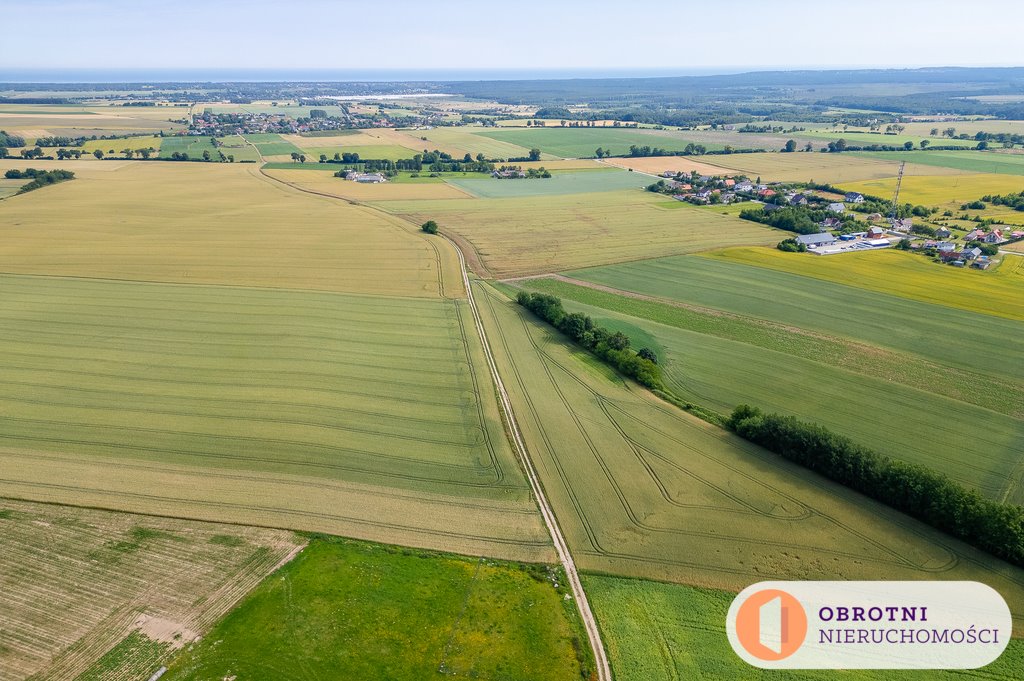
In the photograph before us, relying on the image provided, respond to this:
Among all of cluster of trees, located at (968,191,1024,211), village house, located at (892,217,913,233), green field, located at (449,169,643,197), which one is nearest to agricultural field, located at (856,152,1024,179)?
cluster of trees, located at (968,191,1024,211)

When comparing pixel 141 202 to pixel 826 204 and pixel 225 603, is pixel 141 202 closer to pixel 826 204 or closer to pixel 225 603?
pixel 225 603

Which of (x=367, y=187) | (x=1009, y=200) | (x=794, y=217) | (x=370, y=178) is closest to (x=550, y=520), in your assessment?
(x=794, y=217)

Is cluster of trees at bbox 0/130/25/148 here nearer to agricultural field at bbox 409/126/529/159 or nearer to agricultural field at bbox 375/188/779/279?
agricultural field at bbox 409/126/529/159

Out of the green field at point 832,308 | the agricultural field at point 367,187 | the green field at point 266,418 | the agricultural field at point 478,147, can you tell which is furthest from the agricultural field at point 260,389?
the agricultural field at point 478,147

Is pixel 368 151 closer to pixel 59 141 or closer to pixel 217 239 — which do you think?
pixel 59 141

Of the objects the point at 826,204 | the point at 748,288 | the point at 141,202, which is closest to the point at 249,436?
the point at 748,288

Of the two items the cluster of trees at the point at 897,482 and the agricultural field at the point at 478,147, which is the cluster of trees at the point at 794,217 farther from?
the agricultural field at the point at 478,147

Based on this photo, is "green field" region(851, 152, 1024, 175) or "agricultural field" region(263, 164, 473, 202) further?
"green field" region(851, 152, 1024, 175)
